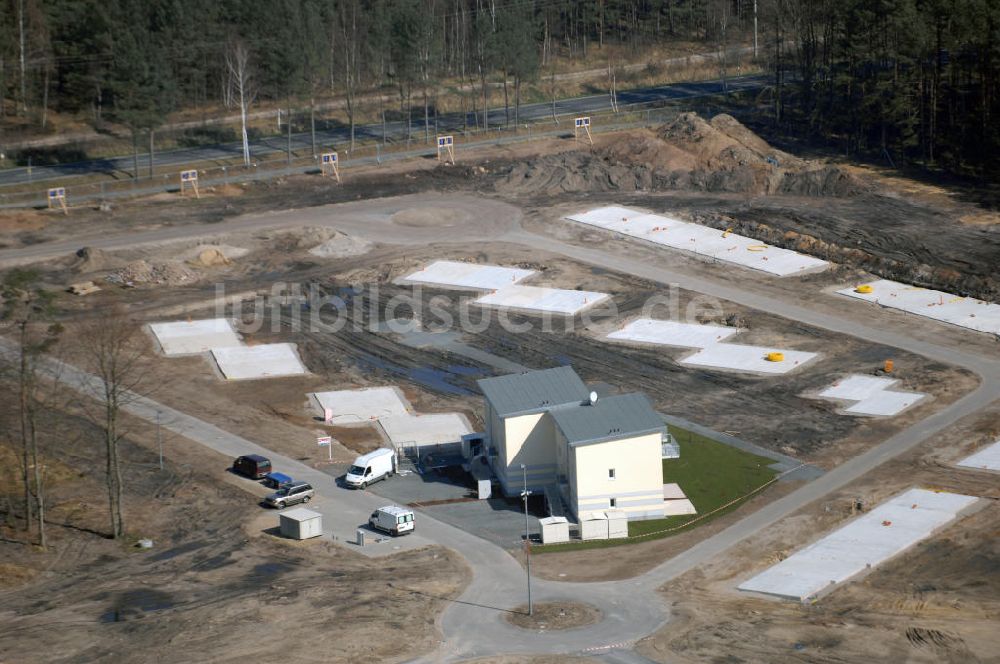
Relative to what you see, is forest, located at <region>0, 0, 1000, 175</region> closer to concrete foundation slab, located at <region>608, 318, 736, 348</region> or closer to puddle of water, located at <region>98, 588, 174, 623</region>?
concrete foundation slab, located at <region>608, 318, 736, 348</region>

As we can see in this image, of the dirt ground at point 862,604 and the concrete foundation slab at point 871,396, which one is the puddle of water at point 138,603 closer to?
the dirt ground at point 862,604

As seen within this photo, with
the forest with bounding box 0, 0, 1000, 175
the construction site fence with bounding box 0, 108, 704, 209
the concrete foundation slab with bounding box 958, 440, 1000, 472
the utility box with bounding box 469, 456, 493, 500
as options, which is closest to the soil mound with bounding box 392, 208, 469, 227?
the construction site fence with bounding box 0, 108, 704, 209

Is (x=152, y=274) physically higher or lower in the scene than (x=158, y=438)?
higher

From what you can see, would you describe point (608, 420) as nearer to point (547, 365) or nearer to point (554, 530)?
point (554, 530)

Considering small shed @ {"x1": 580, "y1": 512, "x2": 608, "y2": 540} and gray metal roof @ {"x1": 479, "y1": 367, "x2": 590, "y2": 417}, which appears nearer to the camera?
small shed @ {"x1": 580, "y1": 512, "x2": 608, "y2": 540}

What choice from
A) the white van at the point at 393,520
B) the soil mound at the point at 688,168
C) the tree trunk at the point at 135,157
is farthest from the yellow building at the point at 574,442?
the tree trunk at the point at 135,157

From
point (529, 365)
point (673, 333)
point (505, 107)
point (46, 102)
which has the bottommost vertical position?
point (529, 365)

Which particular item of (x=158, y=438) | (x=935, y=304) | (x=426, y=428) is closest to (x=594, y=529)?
(x=426, y=428)
